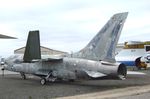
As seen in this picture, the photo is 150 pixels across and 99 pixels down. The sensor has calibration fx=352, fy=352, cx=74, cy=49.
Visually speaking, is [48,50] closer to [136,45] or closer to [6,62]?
[136,45]

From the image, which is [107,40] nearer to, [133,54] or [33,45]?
[33,45]

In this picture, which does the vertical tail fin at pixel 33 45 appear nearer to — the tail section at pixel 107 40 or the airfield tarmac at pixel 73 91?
the airfield tarmac at pixel 73 91

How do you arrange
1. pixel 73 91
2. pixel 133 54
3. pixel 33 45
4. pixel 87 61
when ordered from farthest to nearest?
pixel 133 54
pixel 33 45
pixel 87 61
pixel 73 91

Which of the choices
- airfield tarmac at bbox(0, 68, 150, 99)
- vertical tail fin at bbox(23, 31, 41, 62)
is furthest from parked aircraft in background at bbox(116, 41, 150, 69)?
vertical tail fin at bbox(23, 31, 41, 62)

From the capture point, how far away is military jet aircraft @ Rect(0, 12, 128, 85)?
22359 millimetres

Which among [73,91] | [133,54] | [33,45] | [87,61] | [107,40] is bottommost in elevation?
[73,91]

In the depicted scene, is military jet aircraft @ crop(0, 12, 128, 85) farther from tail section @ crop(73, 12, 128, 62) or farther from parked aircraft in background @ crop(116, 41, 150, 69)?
parked aircraft in background @ crop(116, 41, 150, 69)

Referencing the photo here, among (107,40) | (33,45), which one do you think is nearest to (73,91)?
(107,40)

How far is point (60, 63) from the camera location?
982 inches

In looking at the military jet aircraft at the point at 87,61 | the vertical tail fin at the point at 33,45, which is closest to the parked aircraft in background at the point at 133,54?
the military jet aircraft at the point at 87,61

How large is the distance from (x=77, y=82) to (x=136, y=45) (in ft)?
49.6

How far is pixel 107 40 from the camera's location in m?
23.1

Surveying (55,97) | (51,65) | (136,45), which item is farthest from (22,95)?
(136,45)

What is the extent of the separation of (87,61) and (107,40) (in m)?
1.92
